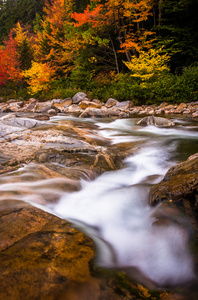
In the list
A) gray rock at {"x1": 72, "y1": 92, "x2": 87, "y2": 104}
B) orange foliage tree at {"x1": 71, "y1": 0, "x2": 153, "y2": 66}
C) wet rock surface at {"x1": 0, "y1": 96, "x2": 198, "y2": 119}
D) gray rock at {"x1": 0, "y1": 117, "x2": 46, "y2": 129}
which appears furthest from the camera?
gray rock at {"x1": 72, "y1": 92, "x2": 87, "y2": 104}

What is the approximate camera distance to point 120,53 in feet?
58.9

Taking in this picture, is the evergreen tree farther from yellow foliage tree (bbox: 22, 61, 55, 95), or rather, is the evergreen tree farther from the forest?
yellow foliage tree (bbox: 22, 61, 55, 95)

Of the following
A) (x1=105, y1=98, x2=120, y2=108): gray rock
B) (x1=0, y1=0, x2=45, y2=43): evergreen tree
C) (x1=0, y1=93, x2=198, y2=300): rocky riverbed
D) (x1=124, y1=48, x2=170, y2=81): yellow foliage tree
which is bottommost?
(x1=0, y1=93, x2=198, y2=300): rocky riverbed

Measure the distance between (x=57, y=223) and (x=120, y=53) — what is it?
60.9ft

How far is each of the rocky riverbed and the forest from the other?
34.0ft

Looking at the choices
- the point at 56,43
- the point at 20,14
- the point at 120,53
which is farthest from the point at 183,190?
the point at 20,14

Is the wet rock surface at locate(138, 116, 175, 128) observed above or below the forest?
below

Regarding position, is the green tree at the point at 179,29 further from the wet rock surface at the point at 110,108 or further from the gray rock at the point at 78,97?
the gray rock at the point at 78,97

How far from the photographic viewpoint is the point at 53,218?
216cm

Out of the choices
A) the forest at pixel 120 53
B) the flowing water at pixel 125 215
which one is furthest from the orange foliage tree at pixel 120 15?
the flowing water at pixel 125 215

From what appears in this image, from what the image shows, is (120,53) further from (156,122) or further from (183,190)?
(183,190)

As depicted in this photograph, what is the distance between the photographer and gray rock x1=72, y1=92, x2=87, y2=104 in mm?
16109

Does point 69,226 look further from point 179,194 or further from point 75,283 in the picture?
point 179,194

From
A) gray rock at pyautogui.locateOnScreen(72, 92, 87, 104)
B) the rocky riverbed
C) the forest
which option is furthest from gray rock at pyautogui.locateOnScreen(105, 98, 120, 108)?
the rocky riverbed
